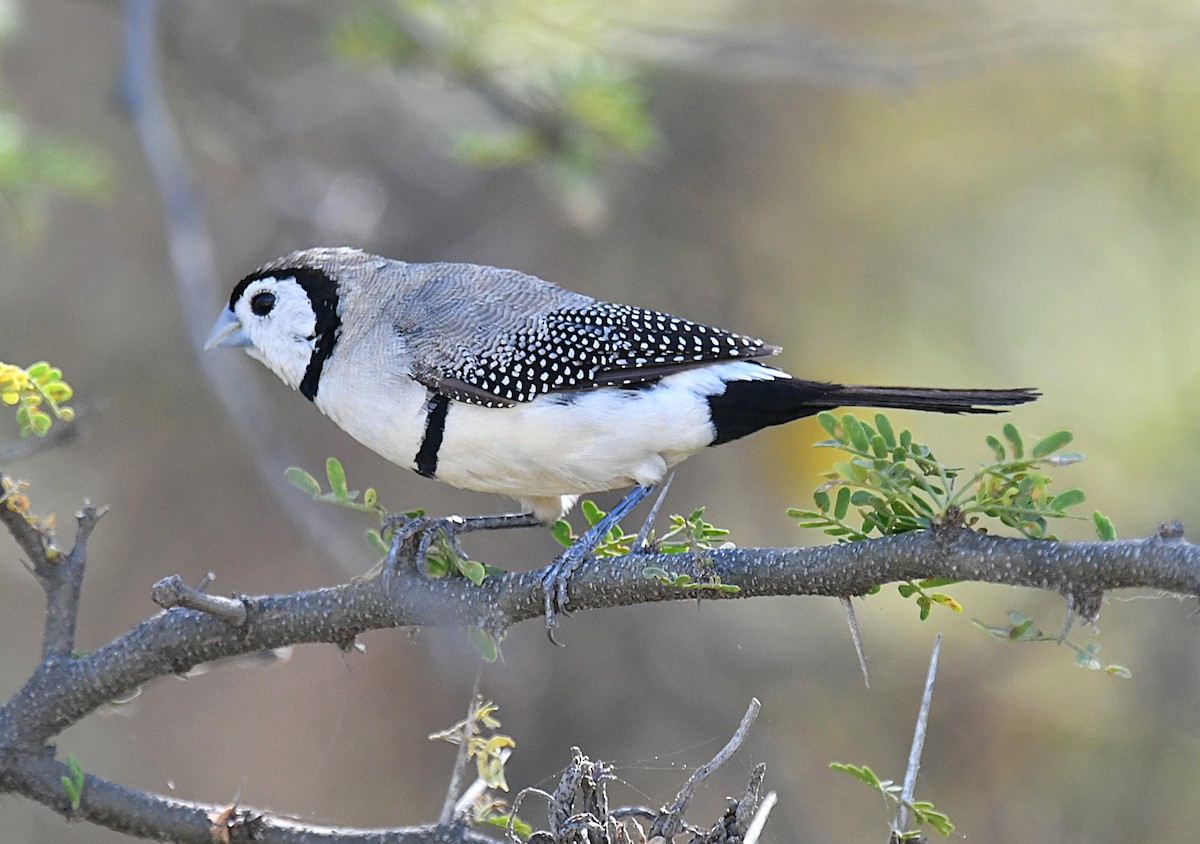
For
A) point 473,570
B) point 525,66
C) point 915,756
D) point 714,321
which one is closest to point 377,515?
point 473,570

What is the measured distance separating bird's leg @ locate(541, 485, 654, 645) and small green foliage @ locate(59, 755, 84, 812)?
4.14ft

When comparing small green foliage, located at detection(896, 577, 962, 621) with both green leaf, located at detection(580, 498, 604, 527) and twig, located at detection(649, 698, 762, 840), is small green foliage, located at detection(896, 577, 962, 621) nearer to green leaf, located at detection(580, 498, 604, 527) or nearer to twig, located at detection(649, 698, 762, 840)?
twig, located at detection(649, 698, 762, 840)

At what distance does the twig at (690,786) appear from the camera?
2.50 metres

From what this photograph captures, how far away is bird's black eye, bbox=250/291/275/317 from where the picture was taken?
15.3ft

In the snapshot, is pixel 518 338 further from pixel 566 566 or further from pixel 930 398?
pixel 930 398

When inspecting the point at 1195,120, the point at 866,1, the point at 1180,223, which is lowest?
the point at 1180,223

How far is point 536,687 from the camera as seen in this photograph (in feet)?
28.0

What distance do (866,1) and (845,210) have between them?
56.3 inches

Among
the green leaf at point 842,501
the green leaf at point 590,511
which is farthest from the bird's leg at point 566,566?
the green leaf at point 842,501

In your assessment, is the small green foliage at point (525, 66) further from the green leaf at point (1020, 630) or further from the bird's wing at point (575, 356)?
the green leaf at point (1020, 630)

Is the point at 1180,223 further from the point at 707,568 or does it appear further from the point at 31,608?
the point at 31,608

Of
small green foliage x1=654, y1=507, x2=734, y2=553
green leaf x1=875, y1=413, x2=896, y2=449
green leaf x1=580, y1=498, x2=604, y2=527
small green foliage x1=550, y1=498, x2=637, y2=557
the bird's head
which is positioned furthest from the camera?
the bird's head

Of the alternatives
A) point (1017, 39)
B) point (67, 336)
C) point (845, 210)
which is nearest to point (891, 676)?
point (845, 210)

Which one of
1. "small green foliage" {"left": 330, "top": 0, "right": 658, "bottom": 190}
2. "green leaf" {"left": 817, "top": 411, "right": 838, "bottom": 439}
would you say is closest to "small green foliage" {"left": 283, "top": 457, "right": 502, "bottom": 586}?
"green leaf" {"left": 817, "top": 411, "right": 838, "bottom": 439}
